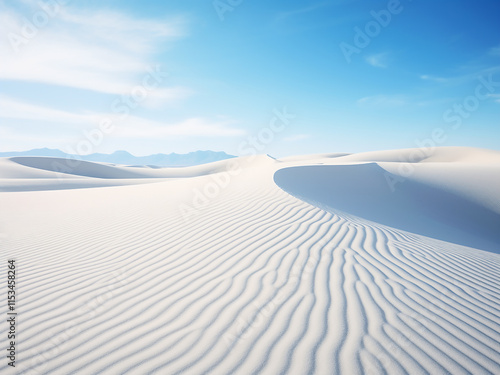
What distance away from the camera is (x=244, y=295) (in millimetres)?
3006

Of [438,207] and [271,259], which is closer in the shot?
[271,259]

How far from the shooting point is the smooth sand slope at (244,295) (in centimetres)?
220

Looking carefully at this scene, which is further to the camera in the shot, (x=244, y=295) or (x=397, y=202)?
(x=397, y=202)

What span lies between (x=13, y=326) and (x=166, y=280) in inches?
58.1

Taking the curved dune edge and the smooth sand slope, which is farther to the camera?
the curved dune edge

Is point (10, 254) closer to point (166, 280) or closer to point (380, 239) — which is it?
point (166, 280)

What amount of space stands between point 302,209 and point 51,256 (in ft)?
15.5

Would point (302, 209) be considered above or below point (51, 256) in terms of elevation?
above

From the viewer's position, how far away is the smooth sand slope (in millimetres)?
2201

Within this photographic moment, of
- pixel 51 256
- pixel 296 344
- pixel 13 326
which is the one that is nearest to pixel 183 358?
pixel 296 344

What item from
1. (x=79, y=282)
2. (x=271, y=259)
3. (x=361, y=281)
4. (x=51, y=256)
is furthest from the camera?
(x=51, y=256)

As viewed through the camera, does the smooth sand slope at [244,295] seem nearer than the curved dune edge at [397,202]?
Yes

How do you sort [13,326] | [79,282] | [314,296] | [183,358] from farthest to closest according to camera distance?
[79,282], [314,296], [13,326], [183,358]

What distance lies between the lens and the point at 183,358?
220 cm
